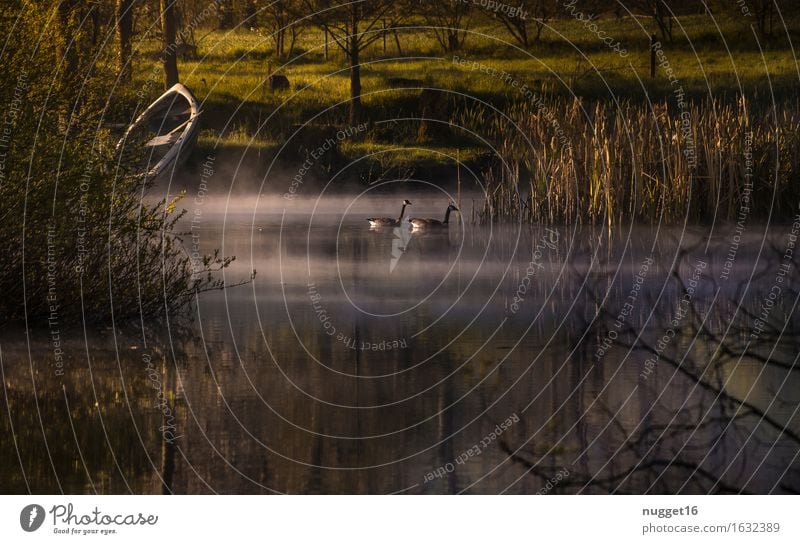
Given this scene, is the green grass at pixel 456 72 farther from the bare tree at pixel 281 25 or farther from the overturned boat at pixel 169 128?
the overturned boat at pixel 169 128

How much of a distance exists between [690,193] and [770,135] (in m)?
2.61

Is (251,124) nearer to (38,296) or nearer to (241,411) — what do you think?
(38,296)

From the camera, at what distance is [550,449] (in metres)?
10.0

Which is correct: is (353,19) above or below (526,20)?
below

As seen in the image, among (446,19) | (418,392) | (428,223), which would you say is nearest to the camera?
(418,392)

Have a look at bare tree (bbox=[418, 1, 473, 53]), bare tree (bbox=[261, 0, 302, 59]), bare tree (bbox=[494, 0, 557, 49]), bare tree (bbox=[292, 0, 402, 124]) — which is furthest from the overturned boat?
bare tree (bbox=[494, 0, 557, 49])

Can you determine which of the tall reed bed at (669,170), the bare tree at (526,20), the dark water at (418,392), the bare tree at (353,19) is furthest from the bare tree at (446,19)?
the dark water at (418,392)

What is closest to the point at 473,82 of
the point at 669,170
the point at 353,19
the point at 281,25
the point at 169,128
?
the point at 353,19

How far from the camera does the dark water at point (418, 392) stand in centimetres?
952

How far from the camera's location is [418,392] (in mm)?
12141
